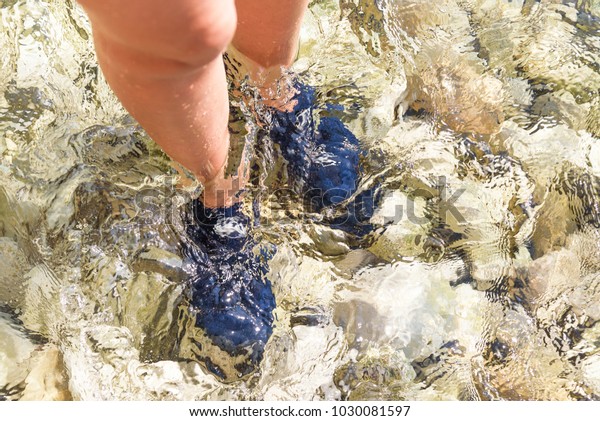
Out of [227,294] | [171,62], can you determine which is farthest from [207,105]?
[227,294]

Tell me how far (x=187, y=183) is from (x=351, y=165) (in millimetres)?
373

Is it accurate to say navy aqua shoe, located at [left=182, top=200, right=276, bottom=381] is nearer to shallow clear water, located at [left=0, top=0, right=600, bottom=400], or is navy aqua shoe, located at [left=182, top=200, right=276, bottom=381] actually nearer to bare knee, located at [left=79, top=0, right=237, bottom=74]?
shallow clear water, located at [left=0, top=0, right=600, bottom=400]

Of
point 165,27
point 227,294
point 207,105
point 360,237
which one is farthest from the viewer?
point 360,237

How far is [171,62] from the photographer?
0.57 metres

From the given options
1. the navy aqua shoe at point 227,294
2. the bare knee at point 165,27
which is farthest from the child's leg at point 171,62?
the navy aqua shoe at point 227,294

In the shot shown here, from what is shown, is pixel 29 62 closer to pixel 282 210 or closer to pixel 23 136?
pixel 23 136

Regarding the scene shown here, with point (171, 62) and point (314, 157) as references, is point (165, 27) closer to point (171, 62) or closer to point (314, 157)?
point (171, 62)

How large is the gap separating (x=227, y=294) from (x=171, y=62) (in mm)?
529

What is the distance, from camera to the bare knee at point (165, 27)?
50cm

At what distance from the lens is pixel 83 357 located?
926 mm

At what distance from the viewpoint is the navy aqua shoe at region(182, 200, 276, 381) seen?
94 cm

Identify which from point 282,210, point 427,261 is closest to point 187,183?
point 282,210

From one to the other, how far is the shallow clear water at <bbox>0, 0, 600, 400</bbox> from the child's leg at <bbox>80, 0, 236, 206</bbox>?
A: 1.14ft

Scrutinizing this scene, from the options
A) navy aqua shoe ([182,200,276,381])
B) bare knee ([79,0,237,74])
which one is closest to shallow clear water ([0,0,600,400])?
navy aqua shoe ([182,200,276,381])
